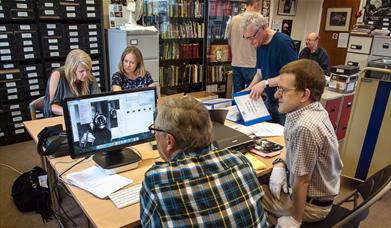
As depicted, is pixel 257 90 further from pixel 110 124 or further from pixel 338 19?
pixel 338 19

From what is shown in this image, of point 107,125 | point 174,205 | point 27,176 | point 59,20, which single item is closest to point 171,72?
point 59,20

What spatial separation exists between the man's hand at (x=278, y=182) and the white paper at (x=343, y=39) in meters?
4.93

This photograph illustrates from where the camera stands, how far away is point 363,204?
1183 mm

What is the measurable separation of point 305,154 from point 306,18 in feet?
17.7

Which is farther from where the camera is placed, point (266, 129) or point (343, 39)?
point (343, 39)

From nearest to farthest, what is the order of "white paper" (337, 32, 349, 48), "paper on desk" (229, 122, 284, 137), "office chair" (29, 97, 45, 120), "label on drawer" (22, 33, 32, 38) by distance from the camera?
1. "paper on desk" (229, 122, 284, 137)
2. "office chair" (29, 97, 45, 120)
3. "label on drawer" (22, 33, 32, 38)
4. "white paper" (337, 32, 349, 48)

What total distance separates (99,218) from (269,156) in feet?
3.11

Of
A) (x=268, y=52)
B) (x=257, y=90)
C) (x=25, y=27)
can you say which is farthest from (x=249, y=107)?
(x=25, y=27)

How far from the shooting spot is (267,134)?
1.99 m

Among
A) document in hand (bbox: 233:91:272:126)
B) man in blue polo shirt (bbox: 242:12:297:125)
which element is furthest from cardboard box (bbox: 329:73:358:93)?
document in hand (bbox: 233:91:272:126)

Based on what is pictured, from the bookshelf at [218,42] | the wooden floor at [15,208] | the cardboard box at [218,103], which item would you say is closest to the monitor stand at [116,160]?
the cardboard box at [218,103]

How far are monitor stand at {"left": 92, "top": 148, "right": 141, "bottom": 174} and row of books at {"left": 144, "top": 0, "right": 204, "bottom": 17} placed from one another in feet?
8.74

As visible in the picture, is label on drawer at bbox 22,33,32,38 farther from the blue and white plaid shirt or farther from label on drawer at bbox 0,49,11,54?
the blue and white plaid shirt

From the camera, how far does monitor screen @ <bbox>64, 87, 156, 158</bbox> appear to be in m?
1.39
